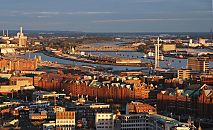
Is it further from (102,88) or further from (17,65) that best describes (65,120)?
(17,65)

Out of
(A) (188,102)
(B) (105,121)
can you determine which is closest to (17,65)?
(A) (188,102)

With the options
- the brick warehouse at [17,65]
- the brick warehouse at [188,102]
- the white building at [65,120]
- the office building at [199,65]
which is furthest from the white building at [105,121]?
the brick warehouse at [17,65]

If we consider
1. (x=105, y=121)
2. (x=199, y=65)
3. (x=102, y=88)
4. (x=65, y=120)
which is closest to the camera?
(x=105, y=121)

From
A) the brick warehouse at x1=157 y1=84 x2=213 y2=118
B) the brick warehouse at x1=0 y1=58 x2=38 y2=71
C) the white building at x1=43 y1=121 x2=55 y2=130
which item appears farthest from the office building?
the white building at x1=43 y1=121 x2=55 y2=130

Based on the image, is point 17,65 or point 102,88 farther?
point 17,65

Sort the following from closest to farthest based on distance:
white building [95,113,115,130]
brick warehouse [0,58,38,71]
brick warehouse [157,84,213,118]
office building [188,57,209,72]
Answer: white building [95,113,115,130] → brick warehouse [157,84,213,118] → office building [188,57,209,72] → brick warehouse [0,58,38,71]

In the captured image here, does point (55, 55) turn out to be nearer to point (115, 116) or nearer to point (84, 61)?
point (84, 61)

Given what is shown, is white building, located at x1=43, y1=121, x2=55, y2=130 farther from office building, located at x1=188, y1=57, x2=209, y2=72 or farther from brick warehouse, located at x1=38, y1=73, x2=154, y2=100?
office building, located at x1=188, y1=57, x2=209, y2=72

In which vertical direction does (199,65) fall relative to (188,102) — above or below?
above
